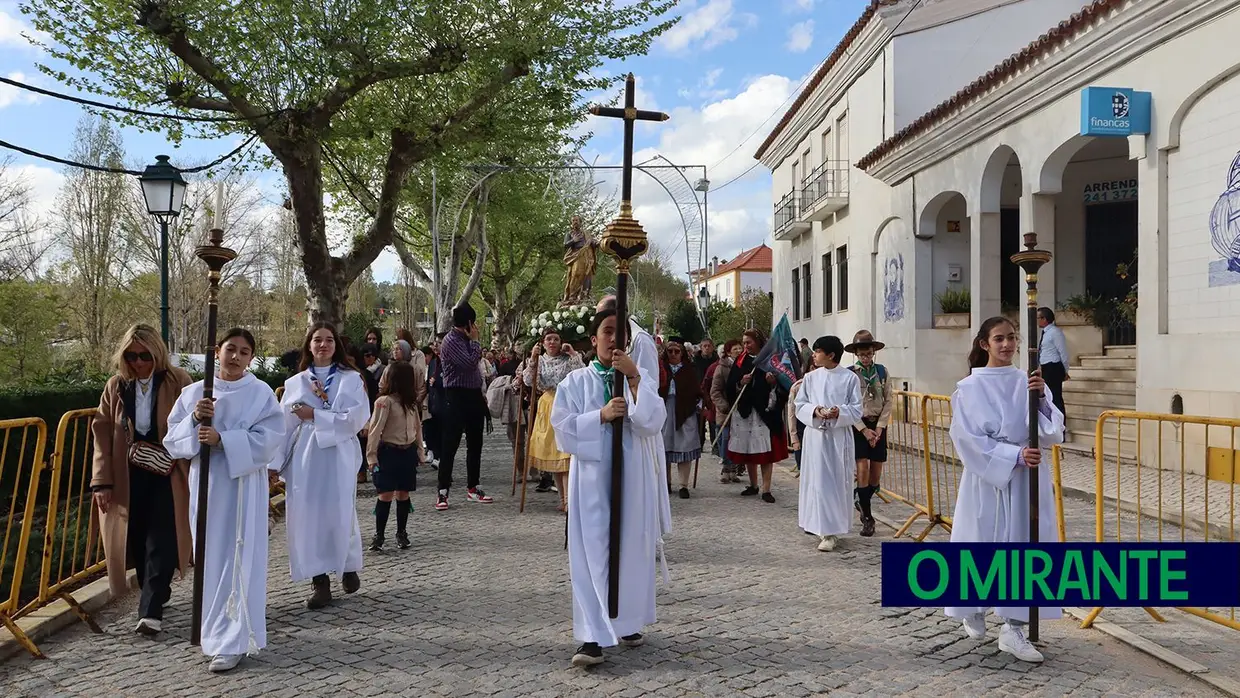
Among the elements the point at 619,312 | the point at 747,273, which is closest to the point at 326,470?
the point at 619,312

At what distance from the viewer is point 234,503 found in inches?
196

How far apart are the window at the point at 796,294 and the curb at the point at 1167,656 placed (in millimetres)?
24617

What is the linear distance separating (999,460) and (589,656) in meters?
2.31

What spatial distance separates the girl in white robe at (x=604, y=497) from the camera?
4.65m

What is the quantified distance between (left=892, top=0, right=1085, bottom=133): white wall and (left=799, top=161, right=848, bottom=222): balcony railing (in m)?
3.38

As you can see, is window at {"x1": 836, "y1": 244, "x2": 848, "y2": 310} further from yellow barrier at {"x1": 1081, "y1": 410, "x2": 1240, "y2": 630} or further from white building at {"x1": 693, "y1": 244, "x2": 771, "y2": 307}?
white building at {"x1": 693, "y1": 244, "x2": 771, "y2": 307}

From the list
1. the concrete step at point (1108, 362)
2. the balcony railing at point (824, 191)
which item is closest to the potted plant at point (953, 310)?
the concrete step at point (1108, 362)

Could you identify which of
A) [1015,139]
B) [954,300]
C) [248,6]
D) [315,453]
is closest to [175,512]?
[315,453]

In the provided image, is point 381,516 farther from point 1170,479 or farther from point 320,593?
point 1170,479

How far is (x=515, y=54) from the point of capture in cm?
1473

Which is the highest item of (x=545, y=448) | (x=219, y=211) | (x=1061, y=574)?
(x=219, y=211)

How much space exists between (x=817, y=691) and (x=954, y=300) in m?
14.7

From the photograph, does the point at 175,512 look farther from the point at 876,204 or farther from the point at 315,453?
the point at 876,204

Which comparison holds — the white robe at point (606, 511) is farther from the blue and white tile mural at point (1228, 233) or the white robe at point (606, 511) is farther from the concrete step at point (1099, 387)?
the concrete step at point (1099, 387)
